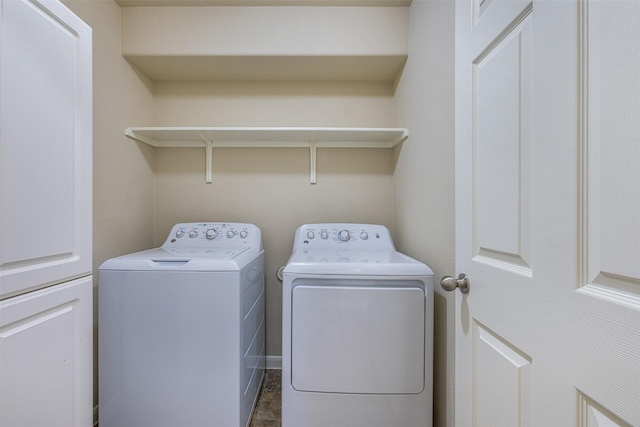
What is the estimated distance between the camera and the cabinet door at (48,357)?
0.72m

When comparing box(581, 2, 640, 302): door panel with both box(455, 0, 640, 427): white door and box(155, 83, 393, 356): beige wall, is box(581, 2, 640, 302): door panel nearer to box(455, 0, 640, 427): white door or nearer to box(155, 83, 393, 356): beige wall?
box(455, 0, 640, 427): white door

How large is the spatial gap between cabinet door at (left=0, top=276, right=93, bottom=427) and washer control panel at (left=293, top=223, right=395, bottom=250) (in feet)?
3.57

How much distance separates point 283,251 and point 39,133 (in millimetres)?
1466

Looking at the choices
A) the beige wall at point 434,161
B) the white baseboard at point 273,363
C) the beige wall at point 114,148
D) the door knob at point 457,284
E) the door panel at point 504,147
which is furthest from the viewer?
the white baseboard at point 273,363

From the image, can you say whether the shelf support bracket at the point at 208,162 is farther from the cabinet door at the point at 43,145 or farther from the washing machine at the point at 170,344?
the cabinet door at the point at 43,145

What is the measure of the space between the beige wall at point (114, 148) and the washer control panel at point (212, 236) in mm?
276

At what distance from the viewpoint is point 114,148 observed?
1.61 metres

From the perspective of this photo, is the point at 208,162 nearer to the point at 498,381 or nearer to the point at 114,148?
the point at 114,148

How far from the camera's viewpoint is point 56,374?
86cm

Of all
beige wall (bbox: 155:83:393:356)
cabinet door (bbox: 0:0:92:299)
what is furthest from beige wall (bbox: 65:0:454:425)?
cabinet door (bbox: 0:0:92:299)

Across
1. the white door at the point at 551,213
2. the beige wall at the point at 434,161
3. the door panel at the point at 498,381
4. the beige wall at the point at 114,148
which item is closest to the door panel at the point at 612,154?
the white door at the point at 551,213

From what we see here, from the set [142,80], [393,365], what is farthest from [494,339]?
[142,80]

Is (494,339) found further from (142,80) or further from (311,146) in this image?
(142,80)

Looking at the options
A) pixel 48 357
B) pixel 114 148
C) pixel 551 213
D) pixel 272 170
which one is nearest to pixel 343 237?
pixel 272 170
